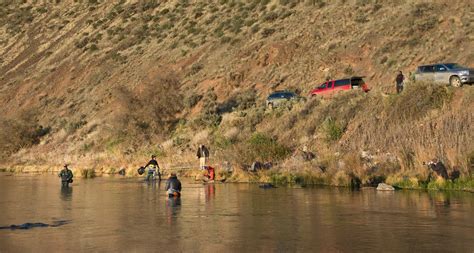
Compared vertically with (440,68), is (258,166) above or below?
below

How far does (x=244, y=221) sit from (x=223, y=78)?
4447 centimetres

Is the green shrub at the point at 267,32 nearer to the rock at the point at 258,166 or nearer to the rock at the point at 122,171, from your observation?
the rock at the point at 122,171

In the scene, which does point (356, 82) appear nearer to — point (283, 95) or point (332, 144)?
point (283, 95)

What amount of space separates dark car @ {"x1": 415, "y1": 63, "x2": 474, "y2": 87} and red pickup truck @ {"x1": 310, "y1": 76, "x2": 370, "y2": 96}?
5407mm

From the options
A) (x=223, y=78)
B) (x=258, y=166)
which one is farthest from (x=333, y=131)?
(x=223, y=78)

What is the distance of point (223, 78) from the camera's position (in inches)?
2559

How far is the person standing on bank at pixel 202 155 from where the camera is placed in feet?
131

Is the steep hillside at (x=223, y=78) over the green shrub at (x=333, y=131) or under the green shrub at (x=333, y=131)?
over

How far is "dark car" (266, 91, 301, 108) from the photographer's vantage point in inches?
2080

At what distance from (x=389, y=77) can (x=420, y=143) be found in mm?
24038

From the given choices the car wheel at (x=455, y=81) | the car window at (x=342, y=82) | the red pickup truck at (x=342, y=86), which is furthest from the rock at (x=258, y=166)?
the car window at (x=342, y=82)

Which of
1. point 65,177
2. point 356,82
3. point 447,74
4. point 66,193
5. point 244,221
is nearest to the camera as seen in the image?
point 244,221

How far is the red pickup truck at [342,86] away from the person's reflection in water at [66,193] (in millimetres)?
20695

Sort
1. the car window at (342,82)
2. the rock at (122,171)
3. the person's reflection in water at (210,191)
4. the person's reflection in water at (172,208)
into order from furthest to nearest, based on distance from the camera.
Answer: the car window at (342,82) < the rock at (122,171) < the person's reflection in water at (210,191) < the person's reflection in water at (172,208)
